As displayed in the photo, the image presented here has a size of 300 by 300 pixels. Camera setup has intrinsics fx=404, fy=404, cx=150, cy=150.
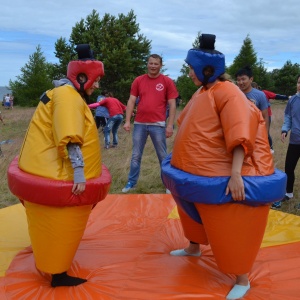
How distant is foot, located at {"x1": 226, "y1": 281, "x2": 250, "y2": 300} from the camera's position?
7.91 ft

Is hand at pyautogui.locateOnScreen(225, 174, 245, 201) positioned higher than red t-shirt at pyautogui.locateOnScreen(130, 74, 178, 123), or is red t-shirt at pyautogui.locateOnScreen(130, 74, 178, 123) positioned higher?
red t-shirt at pyautogui.locateOnScreen(130, 74, 178, 123)

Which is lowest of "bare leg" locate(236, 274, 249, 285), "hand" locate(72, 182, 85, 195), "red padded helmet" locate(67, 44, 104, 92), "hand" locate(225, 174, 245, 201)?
"bare leg" locate(236, 274, 249, 285)

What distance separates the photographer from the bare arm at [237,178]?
2199 mm

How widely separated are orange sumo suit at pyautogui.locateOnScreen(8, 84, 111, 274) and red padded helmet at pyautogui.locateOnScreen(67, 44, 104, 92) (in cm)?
12

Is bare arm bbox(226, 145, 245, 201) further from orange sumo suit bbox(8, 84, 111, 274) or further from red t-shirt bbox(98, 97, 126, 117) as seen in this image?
red t-shirt bbox(98, 97, 126, 117)

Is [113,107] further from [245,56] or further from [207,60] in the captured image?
[245,56]

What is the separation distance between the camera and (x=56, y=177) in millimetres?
2391

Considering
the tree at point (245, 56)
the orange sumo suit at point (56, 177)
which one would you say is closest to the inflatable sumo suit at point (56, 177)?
the orange sumo suit at point (56, 177)

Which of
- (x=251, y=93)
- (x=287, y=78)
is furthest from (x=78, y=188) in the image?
(x=287, y=78)

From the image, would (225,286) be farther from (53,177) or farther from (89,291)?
(53,177)

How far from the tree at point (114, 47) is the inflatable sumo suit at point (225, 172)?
36.4ft

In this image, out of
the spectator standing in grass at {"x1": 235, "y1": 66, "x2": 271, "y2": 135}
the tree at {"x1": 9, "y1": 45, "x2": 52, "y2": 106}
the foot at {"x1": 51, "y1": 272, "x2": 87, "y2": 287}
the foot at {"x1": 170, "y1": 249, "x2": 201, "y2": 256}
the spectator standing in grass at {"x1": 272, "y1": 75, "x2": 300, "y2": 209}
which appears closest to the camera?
the foot at {"x1": 51, "y1": 272, "x2": 87, "y2": 287}

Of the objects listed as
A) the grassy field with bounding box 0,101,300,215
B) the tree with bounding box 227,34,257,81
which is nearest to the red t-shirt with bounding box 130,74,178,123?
the grassy field with bounding box 0,101,300,215

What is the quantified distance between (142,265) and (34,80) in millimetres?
23012
